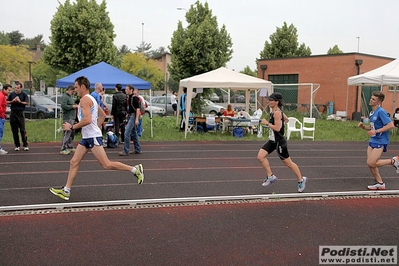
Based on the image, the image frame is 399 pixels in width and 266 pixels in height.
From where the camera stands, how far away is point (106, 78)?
15.1 metres

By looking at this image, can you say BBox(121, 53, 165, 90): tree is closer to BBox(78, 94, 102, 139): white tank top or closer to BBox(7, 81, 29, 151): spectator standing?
Answer: BBox(7, 81, 29, 151): spectator standing

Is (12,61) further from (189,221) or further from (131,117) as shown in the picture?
(189,221)

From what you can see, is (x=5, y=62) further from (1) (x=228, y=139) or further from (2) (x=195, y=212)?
(2) (x=195, y=212)

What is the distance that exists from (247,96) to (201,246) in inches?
617

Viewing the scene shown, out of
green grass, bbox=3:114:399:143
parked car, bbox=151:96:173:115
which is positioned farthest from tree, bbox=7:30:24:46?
green grass, bbox=3:114:399:143

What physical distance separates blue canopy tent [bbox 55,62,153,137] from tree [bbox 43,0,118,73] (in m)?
5.76

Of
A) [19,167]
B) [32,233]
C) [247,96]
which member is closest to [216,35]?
[247,96]

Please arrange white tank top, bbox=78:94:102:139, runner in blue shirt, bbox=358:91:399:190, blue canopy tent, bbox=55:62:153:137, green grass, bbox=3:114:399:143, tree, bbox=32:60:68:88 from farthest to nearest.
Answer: tree, bbox=32:60:68:88
green grass, bbox=3:114:399:143
blue canopy tent, bbox=55:62:153:137
runner in blue shirt, bbox=358:91:399:190
white tank top, bbox=78:94:102:139

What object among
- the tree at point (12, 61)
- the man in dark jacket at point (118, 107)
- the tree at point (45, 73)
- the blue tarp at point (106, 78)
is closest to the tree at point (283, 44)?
the tree at point (12, 61)

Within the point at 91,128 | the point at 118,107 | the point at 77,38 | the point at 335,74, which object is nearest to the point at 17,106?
the point at 118,107

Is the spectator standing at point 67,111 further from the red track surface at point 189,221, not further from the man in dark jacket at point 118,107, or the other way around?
the man in dark jacket at point 118,107

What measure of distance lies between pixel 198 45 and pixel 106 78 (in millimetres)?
11253

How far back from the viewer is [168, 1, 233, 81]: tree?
83.0ft

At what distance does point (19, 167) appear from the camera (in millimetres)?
9133
